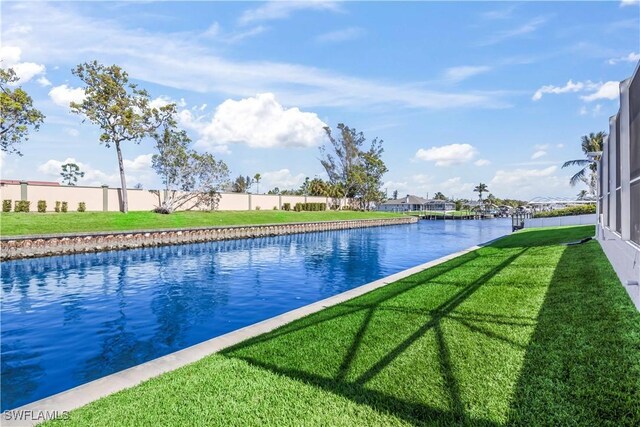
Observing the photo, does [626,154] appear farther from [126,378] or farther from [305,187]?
[305,187]

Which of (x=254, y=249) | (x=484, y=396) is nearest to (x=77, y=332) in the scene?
(x=484, y=396)

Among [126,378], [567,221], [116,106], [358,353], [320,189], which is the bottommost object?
[126,378]

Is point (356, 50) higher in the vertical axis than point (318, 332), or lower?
higher

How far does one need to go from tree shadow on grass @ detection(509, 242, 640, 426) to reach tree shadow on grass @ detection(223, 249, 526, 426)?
20.9 inches

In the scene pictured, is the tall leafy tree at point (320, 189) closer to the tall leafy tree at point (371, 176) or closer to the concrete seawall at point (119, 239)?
the tall leafy tree at point (371, 176)

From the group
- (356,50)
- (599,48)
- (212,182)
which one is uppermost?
(356,50)

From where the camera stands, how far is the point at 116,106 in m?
28.9

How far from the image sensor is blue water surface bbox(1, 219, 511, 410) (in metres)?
6.12

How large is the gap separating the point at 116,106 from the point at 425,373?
1269 inches

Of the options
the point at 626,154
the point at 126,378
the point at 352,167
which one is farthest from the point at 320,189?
the point at 126,378

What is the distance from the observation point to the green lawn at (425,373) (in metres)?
2.89

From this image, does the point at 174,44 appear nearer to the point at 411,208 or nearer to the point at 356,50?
the point at 356,50

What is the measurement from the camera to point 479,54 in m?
17.2

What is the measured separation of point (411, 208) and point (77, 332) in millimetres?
89510
